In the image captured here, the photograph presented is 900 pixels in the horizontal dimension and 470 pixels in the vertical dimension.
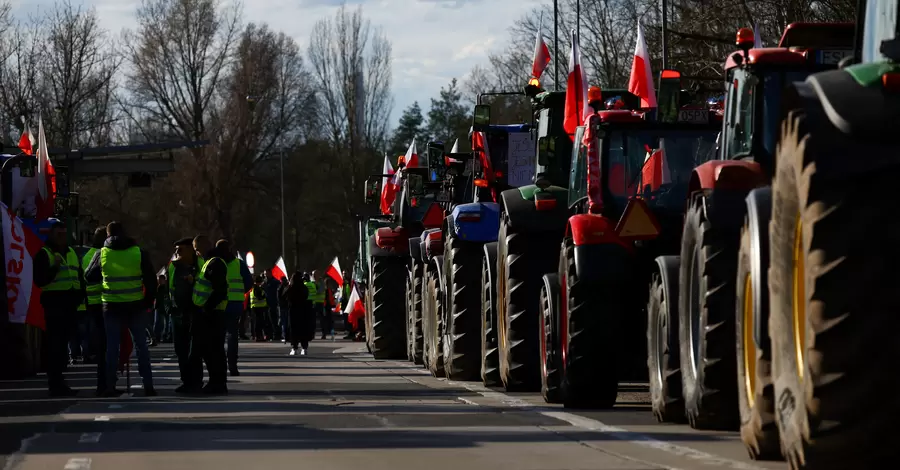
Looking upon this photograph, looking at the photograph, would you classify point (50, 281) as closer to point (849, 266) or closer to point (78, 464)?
point (78, 464)

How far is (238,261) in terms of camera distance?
2328cm

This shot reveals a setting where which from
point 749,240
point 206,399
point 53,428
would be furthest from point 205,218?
point 749,240

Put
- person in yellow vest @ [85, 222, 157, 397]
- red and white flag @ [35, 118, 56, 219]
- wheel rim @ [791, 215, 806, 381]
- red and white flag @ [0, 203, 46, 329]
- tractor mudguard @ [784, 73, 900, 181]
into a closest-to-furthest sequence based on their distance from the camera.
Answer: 1. tractor mudguard @ [784, 73, 900, 181]
2. wheel rim @ [791, 215, 806, 381]
3. red and white flag @ [0, 203, 46, 329]
4. person in yellow vest @ [85, 222, 157, 397]
5. red and white flag @ [35, 118, 56, 219]

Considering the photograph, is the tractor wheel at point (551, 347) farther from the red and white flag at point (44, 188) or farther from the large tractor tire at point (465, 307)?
the red and white flag at point (44, 188)

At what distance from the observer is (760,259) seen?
846cm

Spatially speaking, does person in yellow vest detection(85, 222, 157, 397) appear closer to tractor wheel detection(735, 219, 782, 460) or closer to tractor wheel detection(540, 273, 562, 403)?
tractor wheel detection(540, 273, 562, 403)

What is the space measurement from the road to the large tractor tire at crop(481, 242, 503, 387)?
0.86 ft

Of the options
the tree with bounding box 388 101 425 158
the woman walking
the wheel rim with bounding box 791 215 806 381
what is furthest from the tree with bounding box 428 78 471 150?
the wheel rim with bounding box 791 215 806 381

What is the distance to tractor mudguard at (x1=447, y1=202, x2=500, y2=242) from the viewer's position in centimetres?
2055

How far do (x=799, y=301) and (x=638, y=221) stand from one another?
19.1 ft

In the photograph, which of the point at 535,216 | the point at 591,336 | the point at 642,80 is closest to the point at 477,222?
the point at 642,80

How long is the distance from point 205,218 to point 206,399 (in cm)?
5696

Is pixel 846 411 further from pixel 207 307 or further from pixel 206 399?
pixel 207 307

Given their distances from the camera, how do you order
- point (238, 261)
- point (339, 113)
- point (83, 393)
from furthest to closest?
1. point (339, 113)
2. point (238, 261)
3. point (83, 393)
